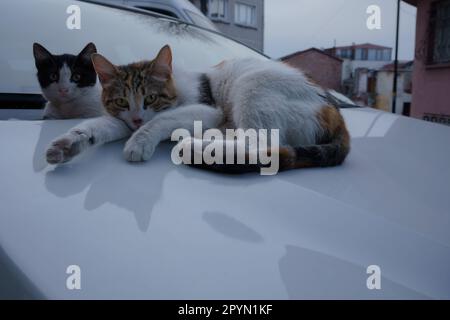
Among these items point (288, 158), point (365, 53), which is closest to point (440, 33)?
point (288, 158)

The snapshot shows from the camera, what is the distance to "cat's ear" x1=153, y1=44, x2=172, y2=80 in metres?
1.44

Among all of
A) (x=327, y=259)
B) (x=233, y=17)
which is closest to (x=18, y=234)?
(x=327, y=259)

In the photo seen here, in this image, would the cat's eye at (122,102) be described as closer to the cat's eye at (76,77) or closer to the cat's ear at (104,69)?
the cat's ear at (104,69)

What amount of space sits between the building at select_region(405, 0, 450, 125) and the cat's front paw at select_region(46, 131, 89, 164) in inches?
291

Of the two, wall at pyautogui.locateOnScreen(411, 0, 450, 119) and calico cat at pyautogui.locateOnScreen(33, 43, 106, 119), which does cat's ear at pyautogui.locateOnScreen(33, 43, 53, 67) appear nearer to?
calico cat at pyautogui.locateOnScreen(33, 43, 106, 119)

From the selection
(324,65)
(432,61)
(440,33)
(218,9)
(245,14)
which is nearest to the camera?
(440,33)

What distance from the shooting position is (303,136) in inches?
49.4

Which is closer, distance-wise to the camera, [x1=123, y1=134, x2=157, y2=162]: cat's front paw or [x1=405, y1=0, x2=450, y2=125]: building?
[x1=123, y1=134, x2=157, y2=162]: cat's front paw

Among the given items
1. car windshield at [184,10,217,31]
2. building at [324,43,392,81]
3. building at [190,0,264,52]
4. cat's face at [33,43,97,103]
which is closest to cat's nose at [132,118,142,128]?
cat's face at [33,43,97,103]

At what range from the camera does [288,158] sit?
104 cm

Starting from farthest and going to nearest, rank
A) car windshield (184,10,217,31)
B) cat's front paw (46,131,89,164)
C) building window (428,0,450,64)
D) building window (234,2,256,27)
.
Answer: building window (234,2,256,27) < building window (428,0,450,64) < car windshield (184,10,217,31) < cat's front paw (46,131,89,164)

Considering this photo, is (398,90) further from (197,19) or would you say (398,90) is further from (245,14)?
(197,19)

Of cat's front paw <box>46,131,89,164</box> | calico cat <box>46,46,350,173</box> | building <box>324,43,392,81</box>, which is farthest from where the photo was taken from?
building <box>324,43,392,81</box>

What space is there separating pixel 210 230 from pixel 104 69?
3.11ft
